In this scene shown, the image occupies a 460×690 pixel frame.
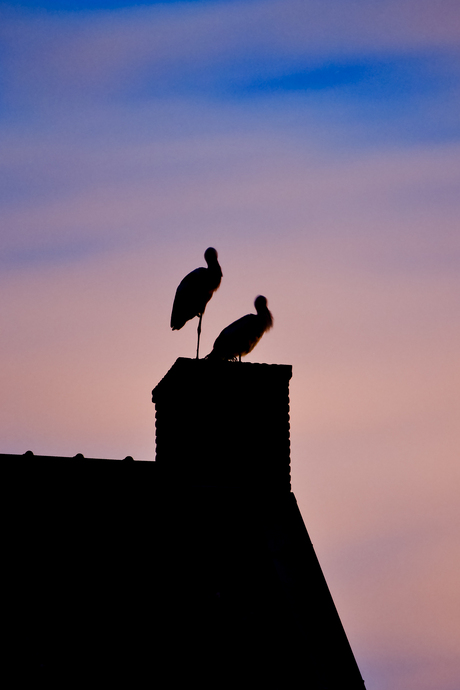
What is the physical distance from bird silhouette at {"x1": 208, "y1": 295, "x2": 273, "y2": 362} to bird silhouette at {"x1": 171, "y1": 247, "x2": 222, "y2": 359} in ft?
2.91

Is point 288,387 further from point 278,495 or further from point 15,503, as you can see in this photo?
point 15,503

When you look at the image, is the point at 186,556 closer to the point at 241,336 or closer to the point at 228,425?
the point at 228,425

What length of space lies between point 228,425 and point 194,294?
10.6 ft

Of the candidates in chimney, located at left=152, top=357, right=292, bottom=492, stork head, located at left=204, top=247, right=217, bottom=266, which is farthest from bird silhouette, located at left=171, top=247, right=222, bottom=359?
chimney, located at left=152, top=357, right=292, bottom=492

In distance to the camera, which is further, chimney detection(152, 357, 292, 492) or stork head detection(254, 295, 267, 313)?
stork head detection(254, 295, 267, 313)

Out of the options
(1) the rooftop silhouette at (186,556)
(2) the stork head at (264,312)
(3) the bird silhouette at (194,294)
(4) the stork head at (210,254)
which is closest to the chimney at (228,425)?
(1) the rooftop silhouette at (186,556)

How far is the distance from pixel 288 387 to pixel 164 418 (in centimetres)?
181

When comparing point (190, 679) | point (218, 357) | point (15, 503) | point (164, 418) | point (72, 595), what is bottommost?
point (190, 679)

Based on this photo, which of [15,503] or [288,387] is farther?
[288,387]

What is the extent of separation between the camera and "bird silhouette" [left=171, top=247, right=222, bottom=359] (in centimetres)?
1938

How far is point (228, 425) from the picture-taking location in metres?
16.8

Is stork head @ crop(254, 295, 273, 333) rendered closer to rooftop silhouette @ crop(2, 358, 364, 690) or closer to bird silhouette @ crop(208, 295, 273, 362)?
bird silhouette @ crop(208, 295, 273, 362)

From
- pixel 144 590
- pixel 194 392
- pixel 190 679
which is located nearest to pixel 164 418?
pixel 194 392

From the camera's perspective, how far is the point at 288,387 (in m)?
17.3
